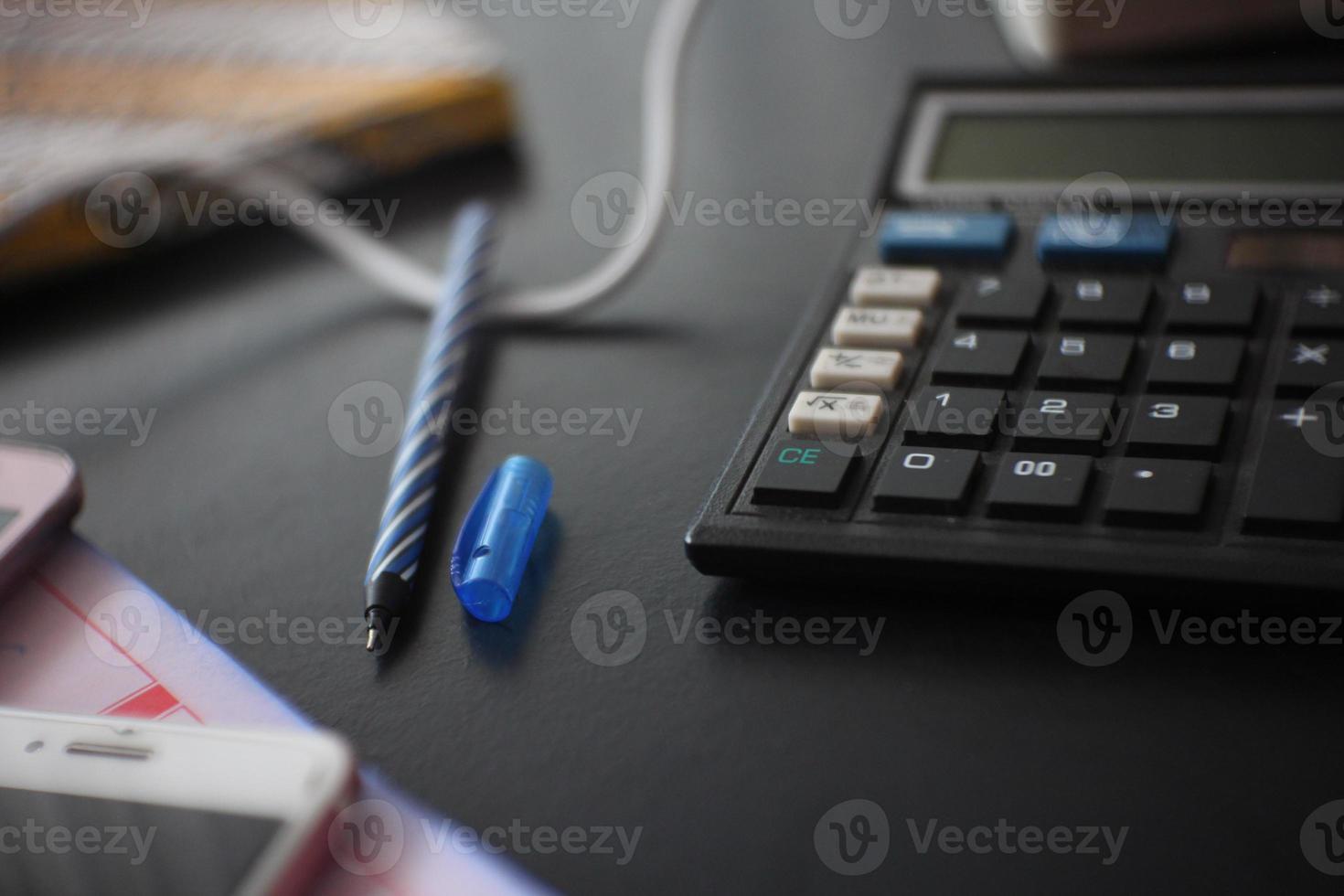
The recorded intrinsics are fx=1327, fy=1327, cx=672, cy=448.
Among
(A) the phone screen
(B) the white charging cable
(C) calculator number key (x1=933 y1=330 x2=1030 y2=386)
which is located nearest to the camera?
(A) the phone screen

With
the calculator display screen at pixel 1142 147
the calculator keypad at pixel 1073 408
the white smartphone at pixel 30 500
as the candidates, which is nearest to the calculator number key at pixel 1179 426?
the calculator keypad at pixel 1073 408

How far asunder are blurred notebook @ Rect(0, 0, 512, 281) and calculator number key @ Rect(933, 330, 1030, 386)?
32cm

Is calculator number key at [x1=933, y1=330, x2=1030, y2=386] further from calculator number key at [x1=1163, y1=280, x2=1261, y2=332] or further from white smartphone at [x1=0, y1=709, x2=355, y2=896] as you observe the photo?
white smartphone at [x1=0, y1=709, x2=355, y2=896]

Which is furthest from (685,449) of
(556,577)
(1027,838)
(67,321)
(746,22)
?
(746,22)

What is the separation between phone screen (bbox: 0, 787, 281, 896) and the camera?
262 millimetres

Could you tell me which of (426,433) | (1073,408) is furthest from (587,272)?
(1073,408)

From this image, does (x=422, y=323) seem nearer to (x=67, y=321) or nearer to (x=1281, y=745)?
(x=67, y=321)

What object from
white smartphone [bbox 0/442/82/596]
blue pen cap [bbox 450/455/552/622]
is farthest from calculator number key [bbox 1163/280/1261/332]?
white smartphone [bbox 0/442/82/596]

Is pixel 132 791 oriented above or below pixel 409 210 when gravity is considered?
below

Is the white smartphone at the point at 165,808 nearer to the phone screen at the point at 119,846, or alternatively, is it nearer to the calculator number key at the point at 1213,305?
the phone screen at the point at 119,846

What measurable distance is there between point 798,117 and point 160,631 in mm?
387

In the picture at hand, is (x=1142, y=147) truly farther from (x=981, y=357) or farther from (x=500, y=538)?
(x=500, y=538)

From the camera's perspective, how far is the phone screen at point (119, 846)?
26 cm

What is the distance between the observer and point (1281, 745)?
0.29m
